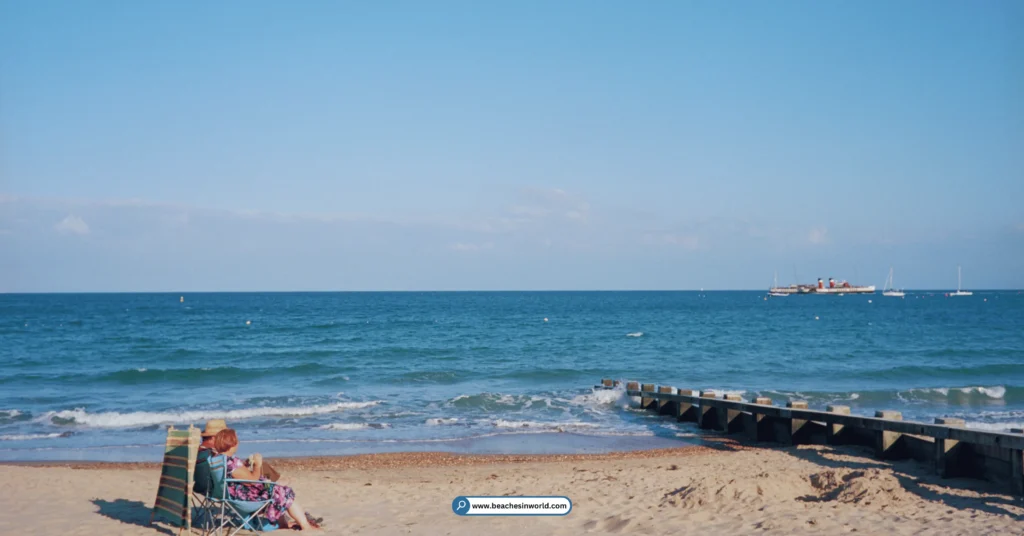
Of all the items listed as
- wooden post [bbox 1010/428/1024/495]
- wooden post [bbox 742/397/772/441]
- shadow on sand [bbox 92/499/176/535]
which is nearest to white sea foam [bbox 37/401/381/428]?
shadow on sand [bbox 92/499/176/535]

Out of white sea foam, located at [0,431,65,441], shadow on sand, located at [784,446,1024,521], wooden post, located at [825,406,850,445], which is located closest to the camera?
shadow on sand, located at [784,446,1024,521]

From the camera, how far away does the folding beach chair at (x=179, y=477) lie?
7883 mm

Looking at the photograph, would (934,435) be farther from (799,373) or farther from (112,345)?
(112,345)

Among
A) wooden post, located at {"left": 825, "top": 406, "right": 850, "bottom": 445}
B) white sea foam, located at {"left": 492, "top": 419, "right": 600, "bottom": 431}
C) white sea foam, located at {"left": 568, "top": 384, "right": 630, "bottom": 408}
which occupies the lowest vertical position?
white sea foam, located at {"left": 492, "top": 419, "right": 600, "bottom": 431}

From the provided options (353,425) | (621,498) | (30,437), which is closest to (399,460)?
(353,425)

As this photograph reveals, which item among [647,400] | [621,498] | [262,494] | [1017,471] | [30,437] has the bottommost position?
[30,437]

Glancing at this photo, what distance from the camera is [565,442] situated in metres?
15.6

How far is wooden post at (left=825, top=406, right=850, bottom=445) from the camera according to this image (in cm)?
1303

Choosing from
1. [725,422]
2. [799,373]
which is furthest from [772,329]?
[725,422]

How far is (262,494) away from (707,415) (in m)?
11.2

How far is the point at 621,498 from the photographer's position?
949 cm

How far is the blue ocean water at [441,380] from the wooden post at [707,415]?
12.4 inches

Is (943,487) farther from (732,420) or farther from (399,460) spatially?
(399,460)

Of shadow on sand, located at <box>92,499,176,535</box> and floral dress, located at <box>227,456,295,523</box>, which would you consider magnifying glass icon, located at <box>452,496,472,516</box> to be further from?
shadow on sand, located at <box>92,499,176,535</box>
